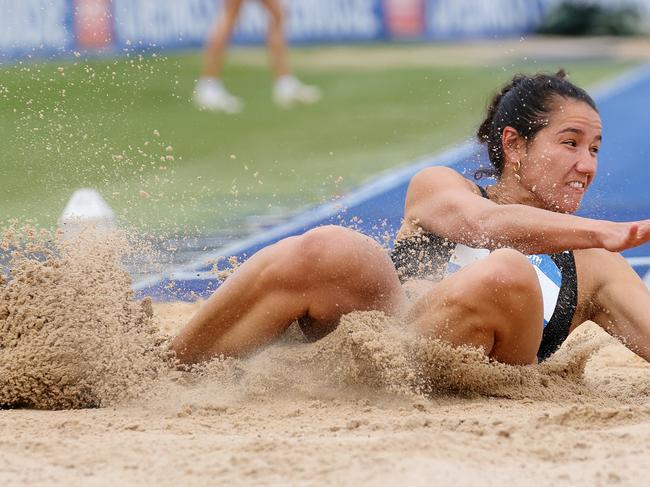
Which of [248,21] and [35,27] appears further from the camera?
[248,21]

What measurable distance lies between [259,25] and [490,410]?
14.2 metres

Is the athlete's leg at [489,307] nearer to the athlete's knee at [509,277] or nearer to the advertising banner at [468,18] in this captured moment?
the athlete's knee at [509,277]

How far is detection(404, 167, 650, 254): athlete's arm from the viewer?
3.09 meters

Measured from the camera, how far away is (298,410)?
10.7 feet

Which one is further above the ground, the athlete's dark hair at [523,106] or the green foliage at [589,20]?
the athlete's dark hair at [523,106]

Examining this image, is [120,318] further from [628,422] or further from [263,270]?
[628,422]

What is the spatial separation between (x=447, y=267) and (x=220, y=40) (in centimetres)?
1005

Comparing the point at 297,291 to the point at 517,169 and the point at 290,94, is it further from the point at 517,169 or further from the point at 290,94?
the point at 290,94

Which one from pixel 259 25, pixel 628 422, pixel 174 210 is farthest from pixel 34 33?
pixel 628 422

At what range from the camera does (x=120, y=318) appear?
352 centimetres

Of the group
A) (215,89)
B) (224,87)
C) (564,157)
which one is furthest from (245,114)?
(564,157)

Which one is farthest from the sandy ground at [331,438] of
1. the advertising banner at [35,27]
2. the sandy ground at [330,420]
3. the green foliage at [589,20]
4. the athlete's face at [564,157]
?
the green foliage at [589,20]

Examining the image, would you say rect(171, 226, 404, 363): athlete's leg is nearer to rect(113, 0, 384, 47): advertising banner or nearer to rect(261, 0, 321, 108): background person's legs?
rect(261, 0, 321, 108): background person's legs

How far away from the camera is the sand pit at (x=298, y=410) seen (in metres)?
2.56
